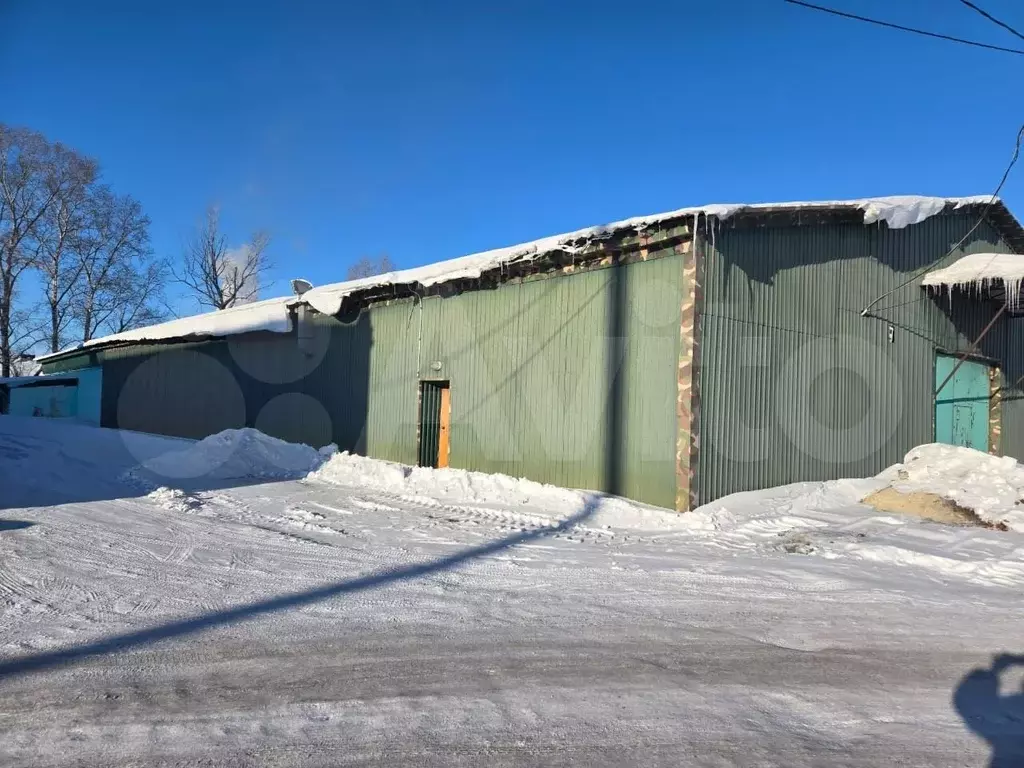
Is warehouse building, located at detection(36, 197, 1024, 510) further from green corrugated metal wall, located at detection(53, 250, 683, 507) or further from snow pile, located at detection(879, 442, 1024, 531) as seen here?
snow pile, located at detection(879, 442, 1024, 531)

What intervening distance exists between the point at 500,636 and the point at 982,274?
1234 centimetres

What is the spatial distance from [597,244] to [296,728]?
925 centimetres

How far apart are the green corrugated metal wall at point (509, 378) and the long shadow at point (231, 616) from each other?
12.1 feet

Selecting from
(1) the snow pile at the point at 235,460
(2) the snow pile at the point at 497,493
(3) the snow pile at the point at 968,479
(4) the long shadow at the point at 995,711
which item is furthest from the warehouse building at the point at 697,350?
(4) the long shadow at the point at 995,711

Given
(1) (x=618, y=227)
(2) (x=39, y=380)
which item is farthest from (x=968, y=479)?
(2) (x=39, y=380)

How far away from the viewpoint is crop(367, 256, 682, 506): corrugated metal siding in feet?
34.6

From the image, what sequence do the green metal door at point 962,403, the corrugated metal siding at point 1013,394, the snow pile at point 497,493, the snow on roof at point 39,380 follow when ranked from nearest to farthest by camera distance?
the snow pile at point 497,493
the green metal door at point 962,403
the corrugated metal siding at point 1013,394
the snow on roof at point 39,380

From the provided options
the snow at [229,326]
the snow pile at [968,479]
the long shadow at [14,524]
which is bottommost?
the long shadow at [14,524]

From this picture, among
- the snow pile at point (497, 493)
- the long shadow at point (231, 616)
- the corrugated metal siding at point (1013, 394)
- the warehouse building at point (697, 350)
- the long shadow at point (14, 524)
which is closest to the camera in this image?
the long shadow at point (231, 616)

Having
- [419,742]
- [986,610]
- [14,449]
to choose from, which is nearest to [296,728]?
[419,742]

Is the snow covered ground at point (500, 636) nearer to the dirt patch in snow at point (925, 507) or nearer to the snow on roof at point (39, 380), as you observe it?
the dirt patch in snow at point (925, 507)

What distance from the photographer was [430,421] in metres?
15.3

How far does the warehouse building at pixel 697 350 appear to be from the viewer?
1027 cm

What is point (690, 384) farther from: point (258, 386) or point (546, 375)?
point (258, 386)
